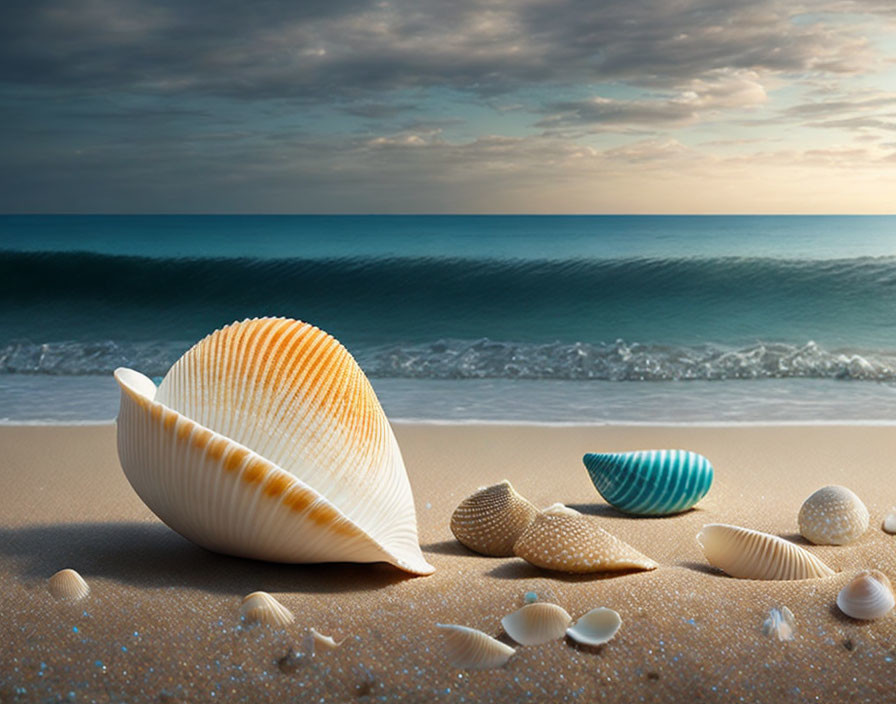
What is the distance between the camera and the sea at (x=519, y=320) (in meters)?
6.23

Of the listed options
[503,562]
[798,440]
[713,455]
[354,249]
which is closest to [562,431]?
[713,455]

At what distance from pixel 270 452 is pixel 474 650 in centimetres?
70

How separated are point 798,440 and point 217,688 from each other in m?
3.64

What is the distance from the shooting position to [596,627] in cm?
178

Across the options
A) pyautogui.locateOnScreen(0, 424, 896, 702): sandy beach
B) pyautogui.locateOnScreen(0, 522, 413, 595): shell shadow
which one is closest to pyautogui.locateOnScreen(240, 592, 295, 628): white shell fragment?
pyautogui.locateOnScreen(0, 424, 896, 702): sandy beach

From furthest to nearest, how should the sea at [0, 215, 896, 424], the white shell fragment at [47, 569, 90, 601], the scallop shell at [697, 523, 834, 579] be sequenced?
the sea at [0, 215, 896, 424] < the scallop shell at [697, 523, 834, 579] < the white shell fragment at [47, 569, 90, 601]

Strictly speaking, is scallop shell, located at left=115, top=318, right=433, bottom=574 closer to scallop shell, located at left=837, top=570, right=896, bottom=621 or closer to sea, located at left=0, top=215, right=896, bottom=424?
scallop shell, located at left=837, top=570, right=896, bottom=621

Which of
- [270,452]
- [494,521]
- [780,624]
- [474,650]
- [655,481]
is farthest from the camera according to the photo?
[655,481]

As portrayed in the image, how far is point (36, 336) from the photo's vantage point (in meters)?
10.9

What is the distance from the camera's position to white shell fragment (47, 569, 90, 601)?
1950mm

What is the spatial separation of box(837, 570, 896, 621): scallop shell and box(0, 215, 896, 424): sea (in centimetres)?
343

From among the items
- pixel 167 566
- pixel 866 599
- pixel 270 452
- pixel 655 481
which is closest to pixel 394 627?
pixel 270 452

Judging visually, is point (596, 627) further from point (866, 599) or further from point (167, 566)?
point (167, 566)

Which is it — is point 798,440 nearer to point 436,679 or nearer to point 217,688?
point 436,679
